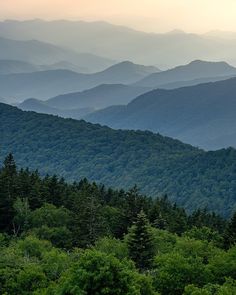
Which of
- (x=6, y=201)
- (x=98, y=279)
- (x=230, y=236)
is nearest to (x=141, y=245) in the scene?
(x=230, y=236)

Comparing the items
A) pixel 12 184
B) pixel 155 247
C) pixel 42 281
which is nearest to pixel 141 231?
pixel 155 247

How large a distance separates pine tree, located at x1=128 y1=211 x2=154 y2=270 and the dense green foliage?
9 centimetres

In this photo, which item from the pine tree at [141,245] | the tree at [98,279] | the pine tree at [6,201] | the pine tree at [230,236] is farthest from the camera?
the pine tree at [6,201]

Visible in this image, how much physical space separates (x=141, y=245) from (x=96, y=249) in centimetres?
464

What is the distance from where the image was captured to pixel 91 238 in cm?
6669

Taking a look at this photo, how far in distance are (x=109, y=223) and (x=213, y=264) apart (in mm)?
29219

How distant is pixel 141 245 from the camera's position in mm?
56000

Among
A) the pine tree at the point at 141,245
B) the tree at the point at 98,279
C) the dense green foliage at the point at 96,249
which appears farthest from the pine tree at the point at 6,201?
the tree at the point at 98,279

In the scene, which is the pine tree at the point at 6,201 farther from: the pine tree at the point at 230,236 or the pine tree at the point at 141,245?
the pine tree at the point at 230,236

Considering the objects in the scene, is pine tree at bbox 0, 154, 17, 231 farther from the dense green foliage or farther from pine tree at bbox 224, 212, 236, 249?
pine tree at bbox 224, 212, 236, 249

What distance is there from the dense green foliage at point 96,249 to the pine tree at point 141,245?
9 cm

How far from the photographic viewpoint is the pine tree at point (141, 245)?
55.9m

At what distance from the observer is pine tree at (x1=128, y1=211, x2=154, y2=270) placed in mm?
55906

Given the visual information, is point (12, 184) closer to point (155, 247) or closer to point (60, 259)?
point (155, 247)
